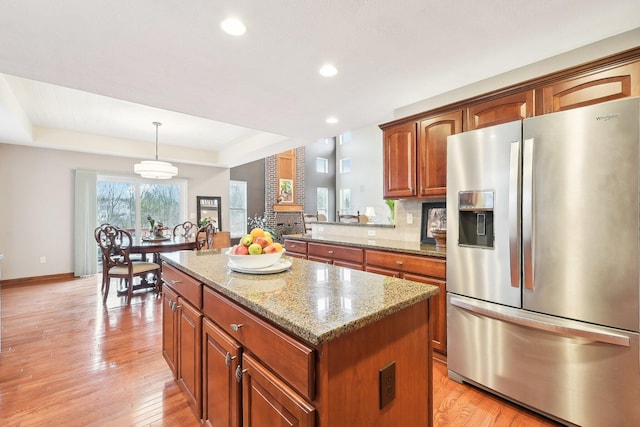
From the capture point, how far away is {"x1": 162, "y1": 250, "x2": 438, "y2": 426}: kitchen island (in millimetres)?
872

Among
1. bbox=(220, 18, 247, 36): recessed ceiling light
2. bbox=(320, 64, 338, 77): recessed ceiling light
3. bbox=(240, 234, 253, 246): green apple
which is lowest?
bbox=(240, 234, 253, 246): green apple

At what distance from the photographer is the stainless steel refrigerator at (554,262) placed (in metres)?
1.47

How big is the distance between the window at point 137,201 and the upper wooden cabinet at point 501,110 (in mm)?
6431

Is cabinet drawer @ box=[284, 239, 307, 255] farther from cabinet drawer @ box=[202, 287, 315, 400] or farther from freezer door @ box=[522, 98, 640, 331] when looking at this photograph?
freezer door @ box=[522, 98, 640, 331]

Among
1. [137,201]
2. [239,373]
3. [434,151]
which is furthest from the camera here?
[137,201]

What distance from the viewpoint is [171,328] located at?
2.03 metres

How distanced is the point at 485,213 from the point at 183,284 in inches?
81.1

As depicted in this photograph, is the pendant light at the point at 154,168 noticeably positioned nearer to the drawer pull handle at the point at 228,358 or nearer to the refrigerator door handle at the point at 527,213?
the drawer pull handle at the point at 228,358

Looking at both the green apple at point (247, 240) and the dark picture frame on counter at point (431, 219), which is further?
the dark picture frame on counter at point (431, 219)

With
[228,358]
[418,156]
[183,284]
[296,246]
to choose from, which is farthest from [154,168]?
[228,358]

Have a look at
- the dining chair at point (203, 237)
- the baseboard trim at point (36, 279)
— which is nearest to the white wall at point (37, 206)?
the baseboard trim at point (36, 279)

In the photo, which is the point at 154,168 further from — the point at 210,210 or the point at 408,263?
the point at 408,263

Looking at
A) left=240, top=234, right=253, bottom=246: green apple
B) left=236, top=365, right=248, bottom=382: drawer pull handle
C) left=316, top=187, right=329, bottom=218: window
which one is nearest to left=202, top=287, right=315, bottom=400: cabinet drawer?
left=236, top=365, right=248, bottom=382: drawer pull handle

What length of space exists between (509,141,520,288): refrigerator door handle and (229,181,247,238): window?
7.87 meters
